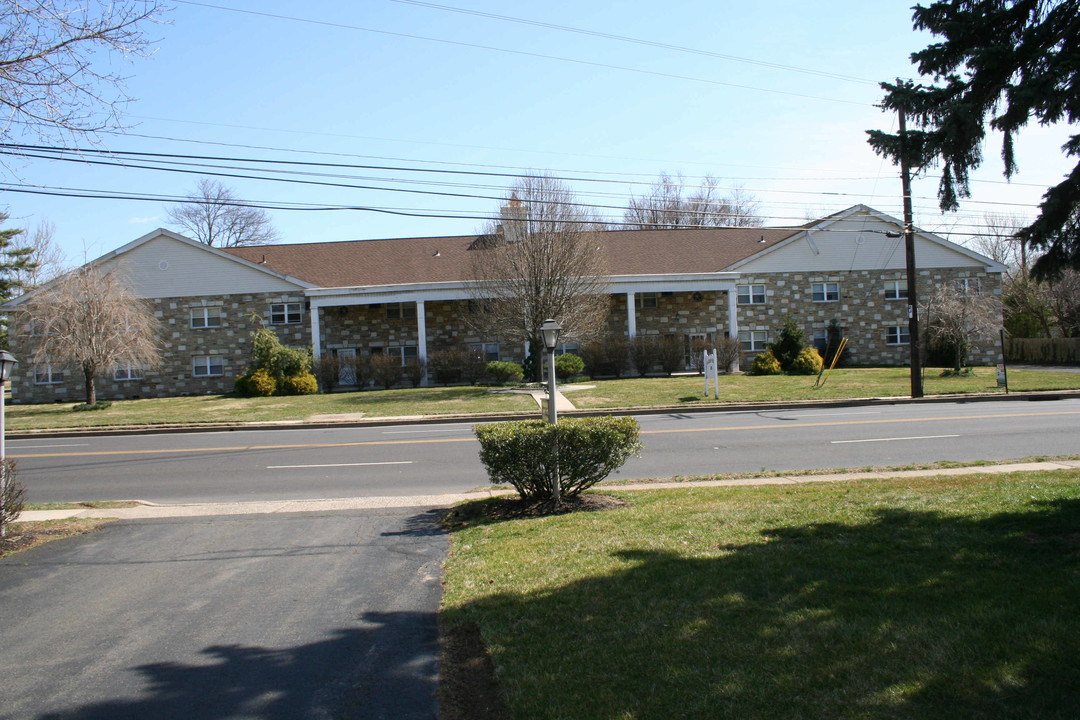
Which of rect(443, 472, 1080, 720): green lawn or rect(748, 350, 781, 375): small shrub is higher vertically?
rect(748, 350, 781, 375): small shrub

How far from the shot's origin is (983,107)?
6.59 metres

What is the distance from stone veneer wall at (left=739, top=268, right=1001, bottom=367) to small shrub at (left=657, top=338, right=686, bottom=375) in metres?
4.34

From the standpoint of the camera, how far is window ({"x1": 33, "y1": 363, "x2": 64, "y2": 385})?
3350 cm

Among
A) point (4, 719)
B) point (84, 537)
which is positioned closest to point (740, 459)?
point (84, 537)

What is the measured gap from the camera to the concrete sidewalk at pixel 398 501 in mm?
10477

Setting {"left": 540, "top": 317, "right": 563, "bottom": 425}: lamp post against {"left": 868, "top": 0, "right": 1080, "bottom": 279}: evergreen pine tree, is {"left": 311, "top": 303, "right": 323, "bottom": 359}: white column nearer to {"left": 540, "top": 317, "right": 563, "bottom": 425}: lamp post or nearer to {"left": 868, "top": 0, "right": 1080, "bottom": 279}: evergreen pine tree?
{"left": 540, "top": 317, "right": 563, "bottom": 425}: lamp post

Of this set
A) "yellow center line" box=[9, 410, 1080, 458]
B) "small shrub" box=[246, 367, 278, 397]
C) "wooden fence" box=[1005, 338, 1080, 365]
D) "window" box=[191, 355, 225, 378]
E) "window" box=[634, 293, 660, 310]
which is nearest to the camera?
"yellow center line" box=[9, 410, 1080, 458]

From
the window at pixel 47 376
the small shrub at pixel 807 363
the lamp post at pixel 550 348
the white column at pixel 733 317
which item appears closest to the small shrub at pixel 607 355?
the white column at pixel 733 317

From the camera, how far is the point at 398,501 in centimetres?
1084

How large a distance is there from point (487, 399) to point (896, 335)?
22658mm

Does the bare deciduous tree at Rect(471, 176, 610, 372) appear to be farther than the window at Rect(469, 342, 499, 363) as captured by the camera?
No

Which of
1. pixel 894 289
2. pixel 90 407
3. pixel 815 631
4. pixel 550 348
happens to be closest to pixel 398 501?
pixel 550 348

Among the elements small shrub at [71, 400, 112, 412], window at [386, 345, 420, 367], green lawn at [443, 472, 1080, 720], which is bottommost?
green lawn at [443, 472, 1080, 720]

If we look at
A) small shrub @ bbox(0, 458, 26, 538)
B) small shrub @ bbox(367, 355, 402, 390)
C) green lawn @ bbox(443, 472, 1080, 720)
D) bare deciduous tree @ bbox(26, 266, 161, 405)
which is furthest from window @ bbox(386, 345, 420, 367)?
green lawn @ bbox(443, 472, 1080, 720)
